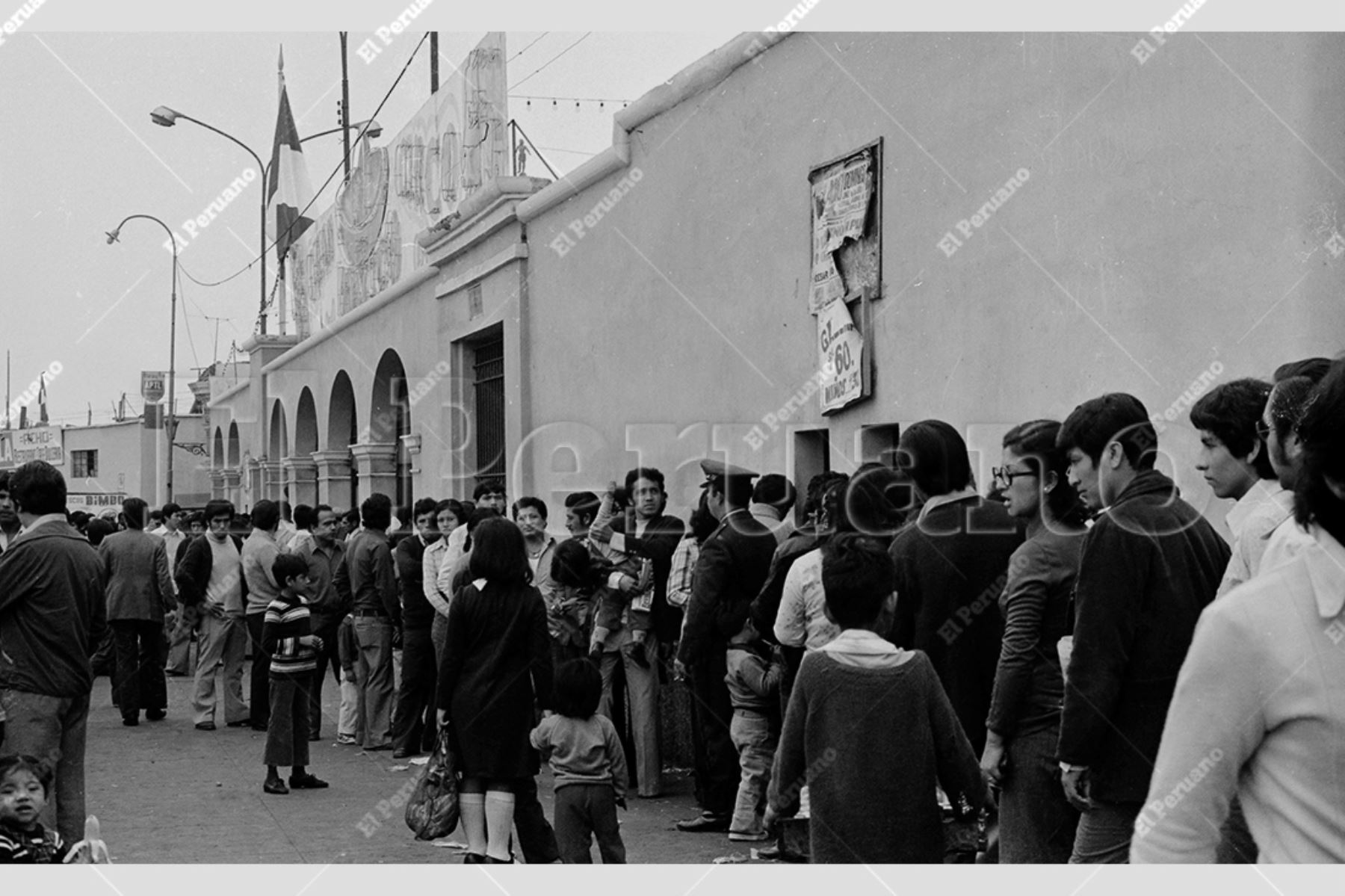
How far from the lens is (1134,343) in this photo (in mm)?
7535

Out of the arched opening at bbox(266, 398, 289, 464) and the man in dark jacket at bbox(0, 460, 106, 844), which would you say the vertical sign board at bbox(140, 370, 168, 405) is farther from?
the man in dark jacket at bbox(0, 460, 106, 844)

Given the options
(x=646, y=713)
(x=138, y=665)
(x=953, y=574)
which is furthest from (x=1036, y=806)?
(x=138, y=665)

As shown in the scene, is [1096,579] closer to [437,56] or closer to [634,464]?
[634,464]

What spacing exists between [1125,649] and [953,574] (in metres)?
1.33

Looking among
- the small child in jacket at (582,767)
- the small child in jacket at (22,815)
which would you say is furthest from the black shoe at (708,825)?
the small child in jacket at (22,815)

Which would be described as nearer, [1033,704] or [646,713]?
[1033,704]

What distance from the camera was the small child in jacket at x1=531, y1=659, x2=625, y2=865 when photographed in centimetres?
620

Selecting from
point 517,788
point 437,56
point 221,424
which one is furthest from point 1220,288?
point 221,424

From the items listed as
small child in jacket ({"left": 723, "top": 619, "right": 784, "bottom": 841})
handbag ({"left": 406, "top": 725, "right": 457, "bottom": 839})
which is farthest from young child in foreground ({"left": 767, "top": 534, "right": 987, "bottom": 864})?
small child in jacket ({"left": 723, "top": 619, "right": 784, "bottom": 841})

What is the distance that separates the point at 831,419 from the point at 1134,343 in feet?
9.57

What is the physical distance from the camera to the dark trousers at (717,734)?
317 inches

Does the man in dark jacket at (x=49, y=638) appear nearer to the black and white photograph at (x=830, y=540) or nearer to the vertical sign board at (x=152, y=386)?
the black and white photograph at (x=830, y=540)

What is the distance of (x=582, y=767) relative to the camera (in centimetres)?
620

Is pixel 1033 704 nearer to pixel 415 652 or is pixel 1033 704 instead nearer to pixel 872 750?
pixel 872 750
